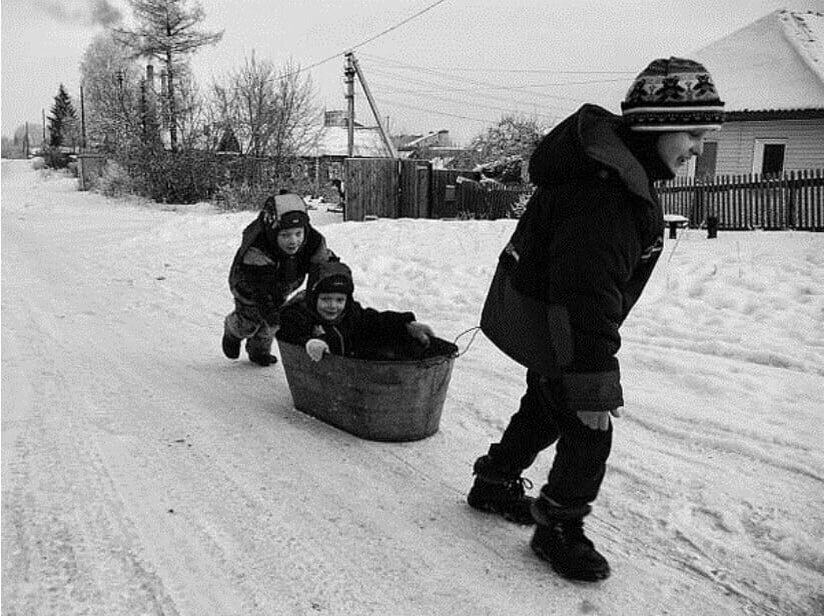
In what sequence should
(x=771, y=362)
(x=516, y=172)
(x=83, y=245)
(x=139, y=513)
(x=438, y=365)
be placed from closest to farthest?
(x=139, y=513)
(x=438, y=365)
(x=771, y=362)
(x=83, y=245)
(x=516, y=172)

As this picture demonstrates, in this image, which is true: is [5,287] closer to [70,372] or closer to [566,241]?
[70,372]

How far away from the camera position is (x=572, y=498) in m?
2.79

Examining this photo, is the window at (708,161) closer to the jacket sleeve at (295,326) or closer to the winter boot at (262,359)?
the winter boot at (262,359)

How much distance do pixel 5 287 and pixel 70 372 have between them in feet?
13.7

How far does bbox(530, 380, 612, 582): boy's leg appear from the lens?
274 cm

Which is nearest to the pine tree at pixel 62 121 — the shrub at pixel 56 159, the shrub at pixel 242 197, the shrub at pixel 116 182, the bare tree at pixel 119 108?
the shrub at pixel 56 159

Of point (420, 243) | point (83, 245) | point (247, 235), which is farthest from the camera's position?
point (83, 245)

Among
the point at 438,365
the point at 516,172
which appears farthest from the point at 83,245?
the point at 516,172

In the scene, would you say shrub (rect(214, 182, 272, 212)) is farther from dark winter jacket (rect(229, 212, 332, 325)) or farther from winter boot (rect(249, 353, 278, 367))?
dark winter jacket (rect(229, 212, 332, 325))

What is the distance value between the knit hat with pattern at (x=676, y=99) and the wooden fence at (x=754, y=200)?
428 inches

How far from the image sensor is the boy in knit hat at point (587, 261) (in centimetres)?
253

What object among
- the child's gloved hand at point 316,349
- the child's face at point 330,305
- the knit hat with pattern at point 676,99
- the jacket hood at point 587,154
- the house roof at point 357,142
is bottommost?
the child's gloved hand at point 316,349

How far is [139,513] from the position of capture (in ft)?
10.6

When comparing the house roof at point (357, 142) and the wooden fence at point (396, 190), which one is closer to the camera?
the wooden fence at point (396, 190)
